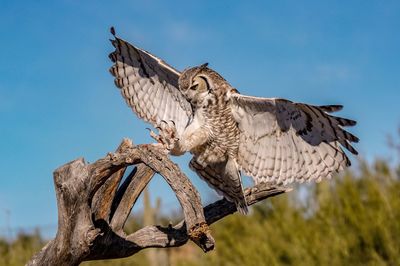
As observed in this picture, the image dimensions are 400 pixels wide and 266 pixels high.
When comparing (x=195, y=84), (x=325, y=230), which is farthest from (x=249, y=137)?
(x=325, y=230)

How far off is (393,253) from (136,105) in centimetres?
478

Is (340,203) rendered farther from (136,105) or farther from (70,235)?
(70,235)

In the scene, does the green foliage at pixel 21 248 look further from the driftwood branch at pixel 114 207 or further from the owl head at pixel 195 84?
the owl head at pixel 195 84

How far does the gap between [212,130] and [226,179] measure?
0.38 meters

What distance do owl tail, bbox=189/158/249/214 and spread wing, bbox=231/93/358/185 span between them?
0.11 m

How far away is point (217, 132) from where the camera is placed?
13.9 feet

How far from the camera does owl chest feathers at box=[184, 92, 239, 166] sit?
167 inches

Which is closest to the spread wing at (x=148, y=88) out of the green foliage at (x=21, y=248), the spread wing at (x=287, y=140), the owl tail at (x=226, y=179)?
the owl tail at (x=226, y=179)

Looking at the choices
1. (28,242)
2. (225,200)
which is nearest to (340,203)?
(225,200)

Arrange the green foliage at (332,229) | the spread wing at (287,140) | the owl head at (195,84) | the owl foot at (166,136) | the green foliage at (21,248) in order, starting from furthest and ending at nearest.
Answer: the green foliage at (21,248) → the green foliage at (332,229) → the owl head at (195,84) → the spread wing at (287,140) → the owl foot at (166,136)

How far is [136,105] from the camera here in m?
4.75

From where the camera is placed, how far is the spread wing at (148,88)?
4746 millimetres

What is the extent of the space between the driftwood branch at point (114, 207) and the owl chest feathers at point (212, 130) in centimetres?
35

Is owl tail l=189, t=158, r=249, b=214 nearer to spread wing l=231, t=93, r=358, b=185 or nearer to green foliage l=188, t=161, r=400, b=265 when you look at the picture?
spread wing l=231, t=93, r=358, b=185
